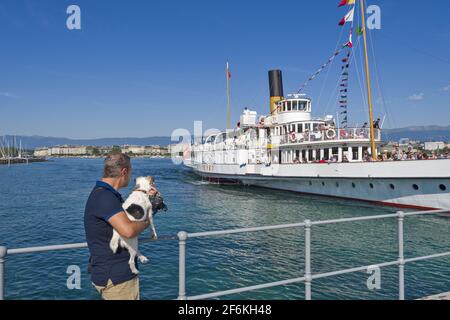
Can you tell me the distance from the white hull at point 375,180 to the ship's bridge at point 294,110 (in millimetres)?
6006

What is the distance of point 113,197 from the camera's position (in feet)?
10.4

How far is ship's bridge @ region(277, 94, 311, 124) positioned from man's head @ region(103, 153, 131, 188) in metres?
33.9

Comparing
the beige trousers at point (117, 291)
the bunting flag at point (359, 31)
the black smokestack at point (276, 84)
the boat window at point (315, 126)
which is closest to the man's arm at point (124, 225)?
the beige trousers at point (117, 291)

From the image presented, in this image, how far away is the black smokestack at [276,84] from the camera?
42.4 meters

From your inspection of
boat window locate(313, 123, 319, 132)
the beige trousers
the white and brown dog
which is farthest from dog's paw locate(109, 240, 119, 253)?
boat window locate(313, 123, 319, 132)

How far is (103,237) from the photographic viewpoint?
3266 millimetres

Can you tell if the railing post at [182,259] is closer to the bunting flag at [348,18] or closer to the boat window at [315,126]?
the bunting flag at [348,18]

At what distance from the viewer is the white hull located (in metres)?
21.4

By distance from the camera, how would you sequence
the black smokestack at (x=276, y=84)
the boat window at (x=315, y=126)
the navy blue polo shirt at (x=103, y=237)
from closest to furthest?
the navy blue polo shirt at (x=103, y=237) → the boat window at (x=315, y=126) → the black smokestack at (x=276, y=84)
